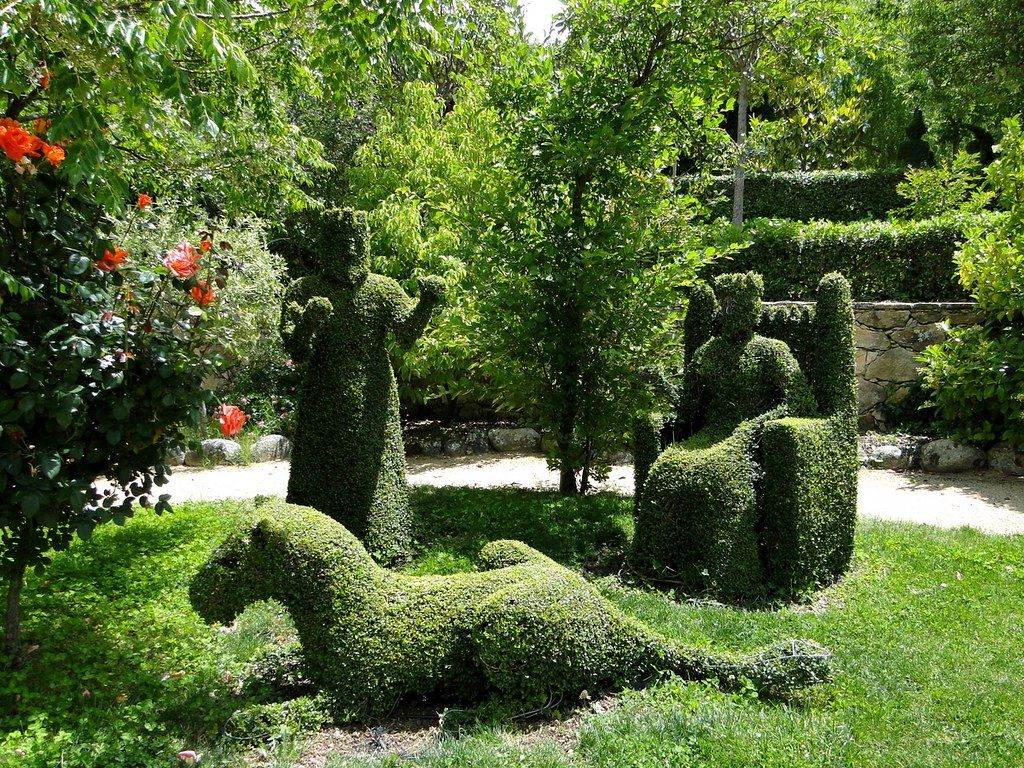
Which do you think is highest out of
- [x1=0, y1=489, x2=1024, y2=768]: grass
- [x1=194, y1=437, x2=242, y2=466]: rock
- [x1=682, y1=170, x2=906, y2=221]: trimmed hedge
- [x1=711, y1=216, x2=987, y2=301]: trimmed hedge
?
[x1=682, y1=170, x2=906, y2=221]: trimmed hedge

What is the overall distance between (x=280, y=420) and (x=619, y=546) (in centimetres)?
701

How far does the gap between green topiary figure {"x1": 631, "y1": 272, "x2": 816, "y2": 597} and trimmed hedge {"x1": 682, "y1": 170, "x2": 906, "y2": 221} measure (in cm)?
1337

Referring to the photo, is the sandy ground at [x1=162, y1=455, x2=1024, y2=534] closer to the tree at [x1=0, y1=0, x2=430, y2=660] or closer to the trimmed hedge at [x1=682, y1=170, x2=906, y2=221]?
the tree at [x1=0, y1=0, x2=430, y2=660]

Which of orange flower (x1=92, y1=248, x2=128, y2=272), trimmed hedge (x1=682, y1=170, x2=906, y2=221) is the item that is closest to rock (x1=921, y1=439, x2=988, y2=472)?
orange flower (x1=92, y1=248, x2=128, y2=272)

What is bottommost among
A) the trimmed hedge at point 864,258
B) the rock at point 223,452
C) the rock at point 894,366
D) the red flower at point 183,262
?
the rock at point 223,452

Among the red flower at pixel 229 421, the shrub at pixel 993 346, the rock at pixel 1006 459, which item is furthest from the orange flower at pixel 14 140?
the rock at pixel 1006 459

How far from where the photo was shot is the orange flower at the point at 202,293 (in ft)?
11.4

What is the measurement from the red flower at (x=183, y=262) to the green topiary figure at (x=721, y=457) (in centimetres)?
324

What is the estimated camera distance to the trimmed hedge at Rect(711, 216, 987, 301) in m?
11.4

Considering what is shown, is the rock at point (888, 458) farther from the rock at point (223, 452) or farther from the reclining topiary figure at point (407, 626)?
the rock at point (223, 452)

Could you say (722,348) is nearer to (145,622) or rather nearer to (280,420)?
(145,622)

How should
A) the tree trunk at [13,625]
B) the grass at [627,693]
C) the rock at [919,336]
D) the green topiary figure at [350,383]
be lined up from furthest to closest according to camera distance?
the rock at [919,336] → the green topiary figure at [350,383] → the tree trunk at [13,625] → the grass at [627,693]

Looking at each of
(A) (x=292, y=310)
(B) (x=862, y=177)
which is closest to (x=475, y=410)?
(A) (x=292, y=310)

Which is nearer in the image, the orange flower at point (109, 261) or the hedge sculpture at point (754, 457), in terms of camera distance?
the orange flower at point (109, 261)
